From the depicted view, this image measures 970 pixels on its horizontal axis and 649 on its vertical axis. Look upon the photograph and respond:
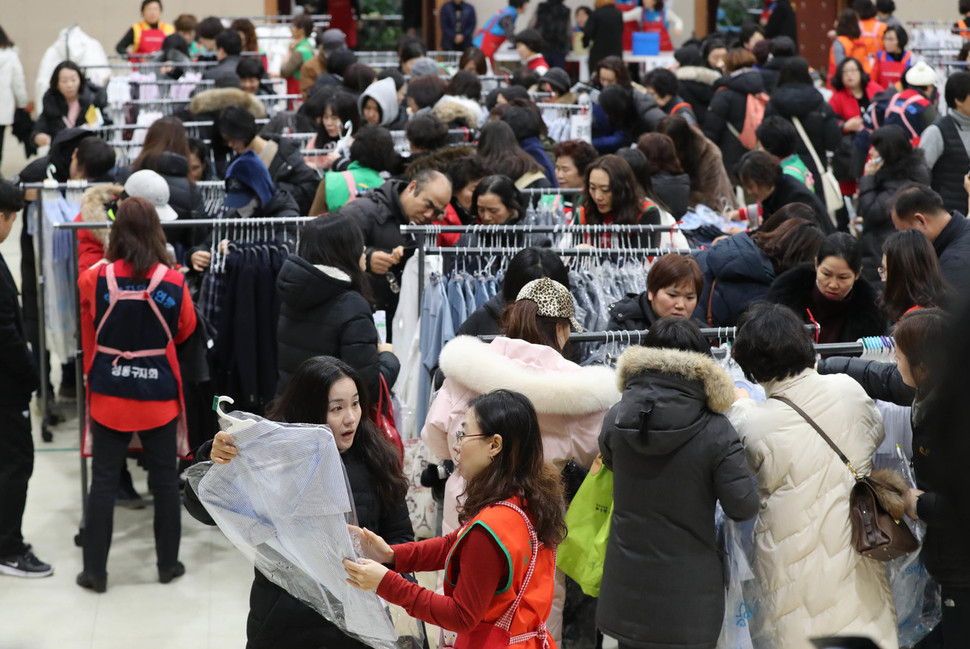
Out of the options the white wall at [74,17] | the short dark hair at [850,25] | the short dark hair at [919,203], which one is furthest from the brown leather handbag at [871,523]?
the white wall at [74,17]

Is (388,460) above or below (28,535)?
above

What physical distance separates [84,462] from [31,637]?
34.2 inches

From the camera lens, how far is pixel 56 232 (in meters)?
5.88

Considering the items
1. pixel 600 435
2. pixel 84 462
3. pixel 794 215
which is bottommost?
pixel 84 462

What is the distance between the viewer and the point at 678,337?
10.6ft

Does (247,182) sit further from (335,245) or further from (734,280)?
(734,280)

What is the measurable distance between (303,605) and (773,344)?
4.63 feet

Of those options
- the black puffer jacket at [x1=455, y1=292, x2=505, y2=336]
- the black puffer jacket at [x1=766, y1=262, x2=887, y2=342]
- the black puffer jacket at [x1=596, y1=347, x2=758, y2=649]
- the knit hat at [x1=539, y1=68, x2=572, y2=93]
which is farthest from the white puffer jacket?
the black puffer jacket at [x1=596, y1=347, x2=758, y2=649]

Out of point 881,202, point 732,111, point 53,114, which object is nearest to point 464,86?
point 732,111

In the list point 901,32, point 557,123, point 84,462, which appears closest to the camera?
point 84,462

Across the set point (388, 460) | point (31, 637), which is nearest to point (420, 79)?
point (31, 637)

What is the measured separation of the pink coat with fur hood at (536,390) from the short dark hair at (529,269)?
41cm

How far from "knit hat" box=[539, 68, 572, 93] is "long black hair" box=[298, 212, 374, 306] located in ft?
17.2

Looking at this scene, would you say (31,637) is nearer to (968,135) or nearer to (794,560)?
(794,560)
